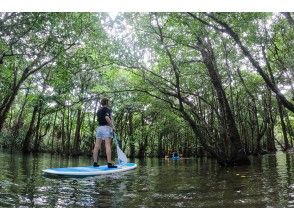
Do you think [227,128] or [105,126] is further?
[227,128]

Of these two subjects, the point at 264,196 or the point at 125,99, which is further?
the point at 125,99

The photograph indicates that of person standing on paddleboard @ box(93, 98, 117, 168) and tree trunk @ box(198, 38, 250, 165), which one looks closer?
person standing on paddleboard @ box(93, 98, 117, 168)

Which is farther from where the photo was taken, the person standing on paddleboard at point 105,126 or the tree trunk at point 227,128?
the tree trunk at point 227,128

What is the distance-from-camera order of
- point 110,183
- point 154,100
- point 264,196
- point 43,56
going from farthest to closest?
point 154,100 → point 43,56 → point 110,183 → point 264,196

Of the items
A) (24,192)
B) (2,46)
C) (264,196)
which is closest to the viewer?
(264,196)

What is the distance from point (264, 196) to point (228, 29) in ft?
18.3

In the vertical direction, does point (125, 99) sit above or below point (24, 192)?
above

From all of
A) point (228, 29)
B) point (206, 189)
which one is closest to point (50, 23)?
point (228, 29)

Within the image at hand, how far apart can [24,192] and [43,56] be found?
809 centimetres

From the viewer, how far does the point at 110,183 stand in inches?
329

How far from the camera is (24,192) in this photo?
259 inches
